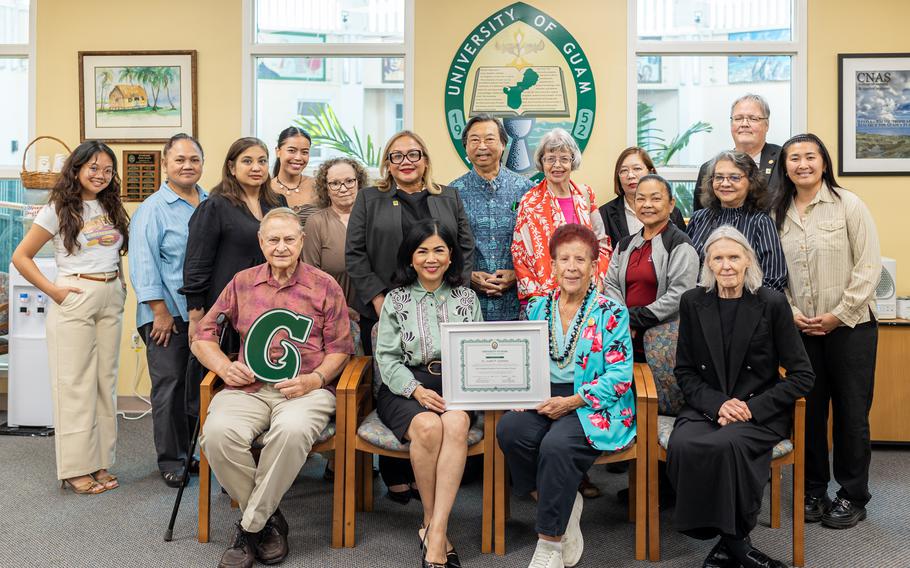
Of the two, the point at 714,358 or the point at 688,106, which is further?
the point at 688,106

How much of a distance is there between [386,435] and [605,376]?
0.87m

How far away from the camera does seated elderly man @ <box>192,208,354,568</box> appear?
109 inches

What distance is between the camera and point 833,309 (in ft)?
10.2

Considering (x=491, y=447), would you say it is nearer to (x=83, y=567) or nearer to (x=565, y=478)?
(x=565, y=478)

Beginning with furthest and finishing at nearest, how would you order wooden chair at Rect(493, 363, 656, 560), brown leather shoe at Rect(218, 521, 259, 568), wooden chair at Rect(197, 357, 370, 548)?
wooden chair at Rect(197, 357, 370, 548)
wooden chair at Rect(493, 363, 656, 560)
brown leather shoe at Rect(218, 521, 259, 568)

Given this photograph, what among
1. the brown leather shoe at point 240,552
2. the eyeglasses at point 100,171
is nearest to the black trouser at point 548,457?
the brown leather shoe at point 240,552

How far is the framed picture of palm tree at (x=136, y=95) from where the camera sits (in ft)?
16.3

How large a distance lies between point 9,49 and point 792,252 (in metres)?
5.14

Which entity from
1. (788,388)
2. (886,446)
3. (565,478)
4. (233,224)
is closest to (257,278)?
(233,224)

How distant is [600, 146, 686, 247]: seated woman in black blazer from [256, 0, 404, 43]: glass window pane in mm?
1926

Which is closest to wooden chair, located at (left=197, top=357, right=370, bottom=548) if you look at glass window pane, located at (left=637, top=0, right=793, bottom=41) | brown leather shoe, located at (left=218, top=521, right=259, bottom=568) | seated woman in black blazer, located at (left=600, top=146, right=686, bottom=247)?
brown leather shoe, located at (left=218, top=521, right=259, bottom=568)

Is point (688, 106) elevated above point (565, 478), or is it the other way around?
point (688, 106)

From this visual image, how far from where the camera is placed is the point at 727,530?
2.55 meters

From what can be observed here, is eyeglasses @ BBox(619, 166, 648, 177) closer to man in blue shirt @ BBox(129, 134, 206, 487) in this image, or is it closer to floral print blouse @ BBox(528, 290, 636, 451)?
floral print blouse @ BBox(528, 290, 636, 451)
